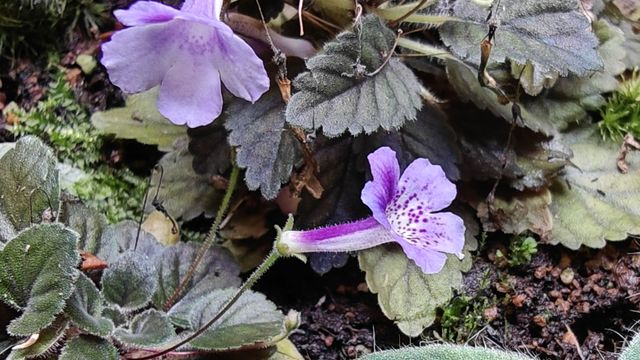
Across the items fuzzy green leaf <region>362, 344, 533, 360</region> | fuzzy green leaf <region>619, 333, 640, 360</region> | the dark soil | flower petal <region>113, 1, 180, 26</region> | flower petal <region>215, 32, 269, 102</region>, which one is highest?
flower petal <region>113, 1, 180, 26</region>

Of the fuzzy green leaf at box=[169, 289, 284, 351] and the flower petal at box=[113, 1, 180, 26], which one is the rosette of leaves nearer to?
the fuzzy green leaf at box=[169, 289, 284, 351]

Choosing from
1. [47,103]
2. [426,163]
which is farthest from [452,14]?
[47,103]

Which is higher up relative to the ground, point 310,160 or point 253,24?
point 253,24

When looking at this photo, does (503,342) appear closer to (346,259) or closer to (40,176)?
(346,259)

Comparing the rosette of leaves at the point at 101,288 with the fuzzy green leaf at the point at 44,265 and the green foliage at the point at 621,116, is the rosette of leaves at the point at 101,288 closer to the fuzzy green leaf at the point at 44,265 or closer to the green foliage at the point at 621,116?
the fuzzy green leaf at the point at 44,265

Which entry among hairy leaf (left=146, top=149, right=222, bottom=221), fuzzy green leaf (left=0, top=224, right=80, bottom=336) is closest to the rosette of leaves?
fuzzy green leaf (left=0, top=224, right=80, bottom=336)
